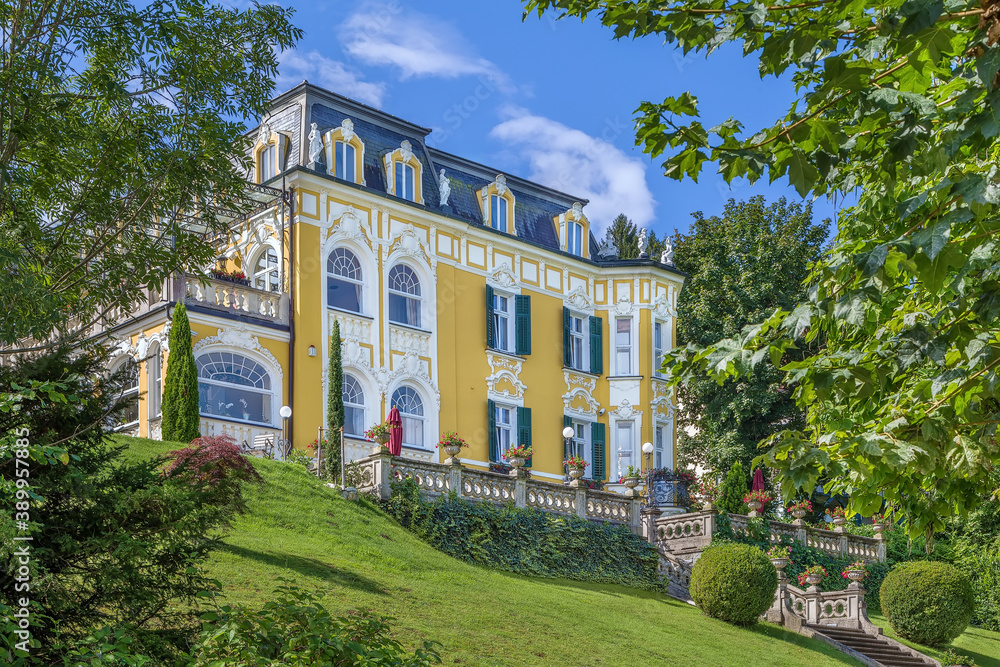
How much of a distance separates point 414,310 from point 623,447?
783cm

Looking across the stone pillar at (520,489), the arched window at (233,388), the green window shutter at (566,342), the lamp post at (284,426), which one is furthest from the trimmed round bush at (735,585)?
the green window shutter at (566,342)

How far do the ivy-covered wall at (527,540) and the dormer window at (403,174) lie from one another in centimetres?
1014

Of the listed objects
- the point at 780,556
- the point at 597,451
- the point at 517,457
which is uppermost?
the point at 597,451

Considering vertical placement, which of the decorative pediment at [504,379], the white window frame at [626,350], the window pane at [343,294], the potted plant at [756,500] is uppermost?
the window pane at [343,294]

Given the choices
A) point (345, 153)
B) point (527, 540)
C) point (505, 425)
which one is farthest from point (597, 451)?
point (345, 153)

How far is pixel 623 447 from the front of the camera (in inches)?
1401

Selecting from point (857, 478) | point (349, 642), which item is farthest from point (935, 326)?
point (349, 642)

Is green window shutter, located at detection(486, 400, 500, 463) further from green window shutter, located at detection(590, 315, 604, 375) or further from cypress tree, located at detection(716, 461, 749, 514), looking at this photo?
cypress tree, located at detection(716, 461, 749, 514)

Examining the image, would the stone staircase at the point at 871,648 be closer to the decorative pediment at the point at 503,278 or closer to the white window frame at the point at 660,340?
the white window frame at the point at 660,340

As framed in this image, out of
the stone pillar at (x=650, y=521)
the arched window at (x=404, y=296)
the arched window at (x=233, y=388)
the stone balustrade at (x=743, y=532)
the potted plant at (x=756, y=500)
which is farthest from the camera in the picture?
the arched window at (x=404, y=296)

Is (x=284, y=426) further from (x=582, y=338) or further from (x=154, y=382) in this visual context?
(x=582, y=338)

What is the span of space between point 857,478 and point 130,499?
571 centimetres

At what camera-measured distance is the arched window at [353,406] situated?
30.0 metres

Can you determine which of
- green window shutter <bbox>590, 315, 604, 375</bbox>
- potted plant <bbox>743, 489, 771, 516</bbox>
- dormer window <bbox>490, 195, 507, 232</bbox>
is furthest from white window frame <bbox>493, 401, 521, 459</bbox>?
potted plant <bbox>743, 489, 771, 516</bbox>
